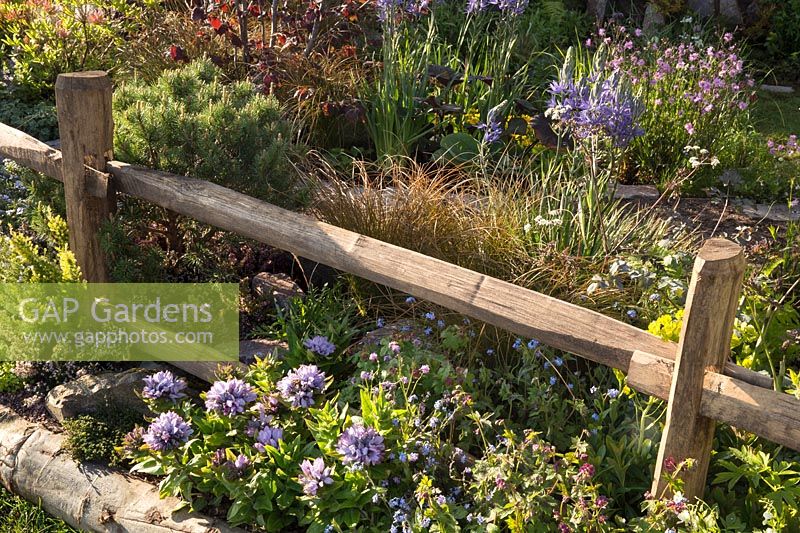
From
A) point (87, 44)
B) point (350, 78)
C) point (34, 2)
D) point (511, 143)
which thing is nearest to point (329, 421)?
point (511, 143)

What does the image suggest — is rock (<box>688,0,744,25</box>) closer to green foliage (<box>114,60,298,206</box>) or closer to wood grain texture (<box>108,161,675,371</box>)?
green foliage (<box>114,60,298,206</box>)

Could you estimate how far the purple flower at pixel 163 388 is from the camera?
3.58m

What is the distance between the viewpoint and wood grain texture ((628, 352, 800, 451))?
2.62 metres

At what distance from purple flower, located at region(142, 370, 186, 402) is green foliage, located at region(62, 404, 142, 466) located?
A: 281 mm

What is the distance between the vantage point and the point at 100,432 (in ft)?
12.5

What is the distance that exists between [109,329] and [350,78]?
9.12ft

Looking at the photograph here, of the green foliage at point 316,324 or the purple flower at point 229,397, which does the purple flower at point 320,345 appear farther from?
the purple flower at point 229,397

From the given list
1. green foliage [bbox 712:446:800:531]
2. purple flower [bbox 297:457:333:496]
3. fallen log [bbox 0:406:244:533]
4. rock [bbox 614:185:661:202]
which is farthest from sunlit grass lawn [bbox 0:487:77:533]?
rock [bbox 614:185:661:202]

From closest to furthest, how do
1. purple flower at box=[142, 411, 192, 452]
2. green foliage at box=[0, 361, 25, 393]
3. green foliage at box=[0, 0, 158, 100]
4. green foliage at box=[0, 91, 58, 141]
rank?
purple flower at box=[142, 411, 192, 452], green foliage at box=[0, 361, 25, 393], green foliage at box=[0, 91, 58, 141], green foliage at box=[0, 0, 158, 100]

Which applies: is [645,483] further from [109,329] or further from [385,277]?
[109,329]

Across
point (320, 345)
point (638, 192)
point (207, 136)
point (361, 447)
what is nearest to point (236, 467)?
point (361, 447)

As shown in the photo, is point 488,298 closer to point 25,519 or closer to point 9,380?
point 25,519

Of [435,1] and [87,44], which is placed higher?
[435,1]

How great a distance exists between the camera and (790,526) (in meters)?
2.87
